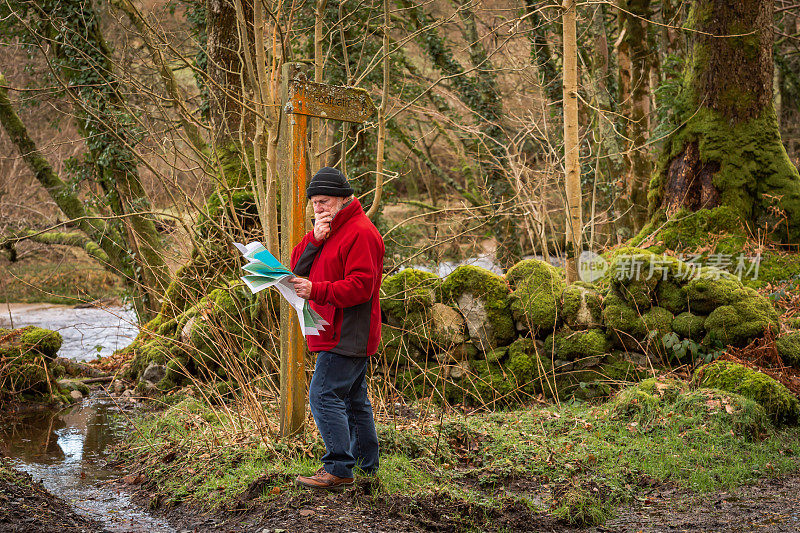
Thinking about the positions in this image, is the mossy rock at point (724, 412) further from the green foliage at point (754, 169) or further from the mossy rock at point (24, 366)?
the mossy rock at point (24, 366)

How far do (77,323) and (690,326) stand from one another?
9.39 metres

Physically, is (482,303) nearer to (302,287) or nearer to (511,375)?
(511,375)

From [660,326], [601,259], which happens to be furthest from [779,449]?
[601,259]

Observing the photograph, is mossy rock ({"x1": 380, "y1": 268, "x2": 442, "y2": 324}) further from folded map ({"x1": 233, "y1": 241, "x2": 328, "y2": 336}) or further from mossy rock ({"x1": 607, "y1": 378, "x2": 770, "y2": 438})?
folded map ({"x1": 233, "y1": 241, "x2": 328, "y2": 336})

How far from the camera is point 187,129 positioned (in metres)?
8.26

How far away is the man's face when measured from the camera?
4312 mm

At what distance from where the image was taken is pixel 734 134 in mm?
8930

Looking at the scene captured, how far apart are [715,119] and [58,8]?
32.4ft

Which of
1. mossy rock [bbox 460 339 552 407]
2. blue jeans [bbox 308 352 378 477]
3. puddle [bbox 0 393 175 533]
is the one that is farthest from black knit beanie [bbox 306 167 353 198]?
mossy rock [bbox 460 339 552 407]

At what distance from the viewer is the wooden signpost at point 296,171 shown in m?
4.69

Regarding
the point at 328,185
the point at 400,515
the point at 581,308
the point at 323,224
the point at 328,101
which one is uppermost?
the point at 328,101

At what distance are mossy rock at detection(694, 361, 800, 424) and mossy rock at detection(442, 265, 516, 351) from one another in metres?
2.20

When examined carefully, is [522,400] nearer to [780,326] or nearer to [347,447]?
[780,326]

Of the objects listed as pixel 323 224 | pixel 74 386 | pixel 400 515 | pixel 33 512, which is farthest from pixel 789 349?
pixel 74 386
